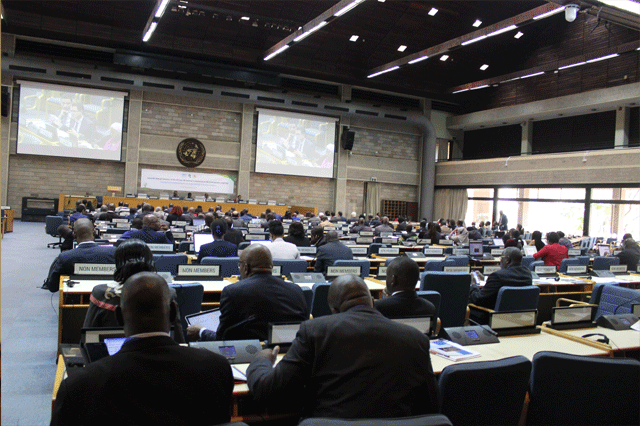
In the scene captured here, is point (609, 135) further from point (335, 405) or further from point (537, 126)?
point (335, 405)

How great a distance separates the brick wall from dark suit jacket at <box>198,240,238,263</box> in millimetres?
12707

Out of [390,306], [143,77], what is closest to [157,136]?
[143,77]

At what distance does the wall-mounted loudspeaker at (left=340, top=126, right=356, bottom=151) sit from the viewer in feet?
64.5

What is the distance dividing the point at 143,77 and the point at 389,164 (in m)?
11.0

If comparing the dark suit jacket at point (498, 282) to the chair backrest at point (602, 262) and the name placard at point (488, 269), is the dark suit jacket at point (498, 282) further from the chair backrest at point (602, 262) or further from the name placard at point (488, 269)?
the chair backrest at point (602, 262)

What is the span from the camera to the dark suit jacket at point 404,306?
2.82 metres

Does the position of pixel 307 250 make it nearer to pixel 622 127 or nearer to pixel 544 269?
pixel 544 269

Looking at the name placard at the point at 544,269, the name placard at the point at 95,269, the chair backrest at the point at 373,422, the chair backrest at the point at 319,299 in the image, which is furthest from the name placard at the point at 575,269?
the chair backrest at the point at 373,422

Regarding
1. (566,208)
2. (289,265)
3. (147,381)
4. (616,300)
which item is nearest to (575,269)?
(616,300)

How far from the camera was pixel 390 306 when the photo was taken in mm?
2838

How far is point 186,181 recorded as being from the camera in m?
17.7

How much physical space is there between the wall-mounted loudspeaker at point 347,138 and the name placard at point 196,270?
51.9 ft

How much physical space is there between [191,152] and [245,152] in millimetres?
2068

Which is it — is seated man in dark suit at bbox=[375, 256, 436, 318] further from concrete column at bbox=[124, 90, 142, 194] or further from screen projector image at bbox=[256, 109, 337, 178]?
screen projector image at bbox=[256, 109, 337, 178]
